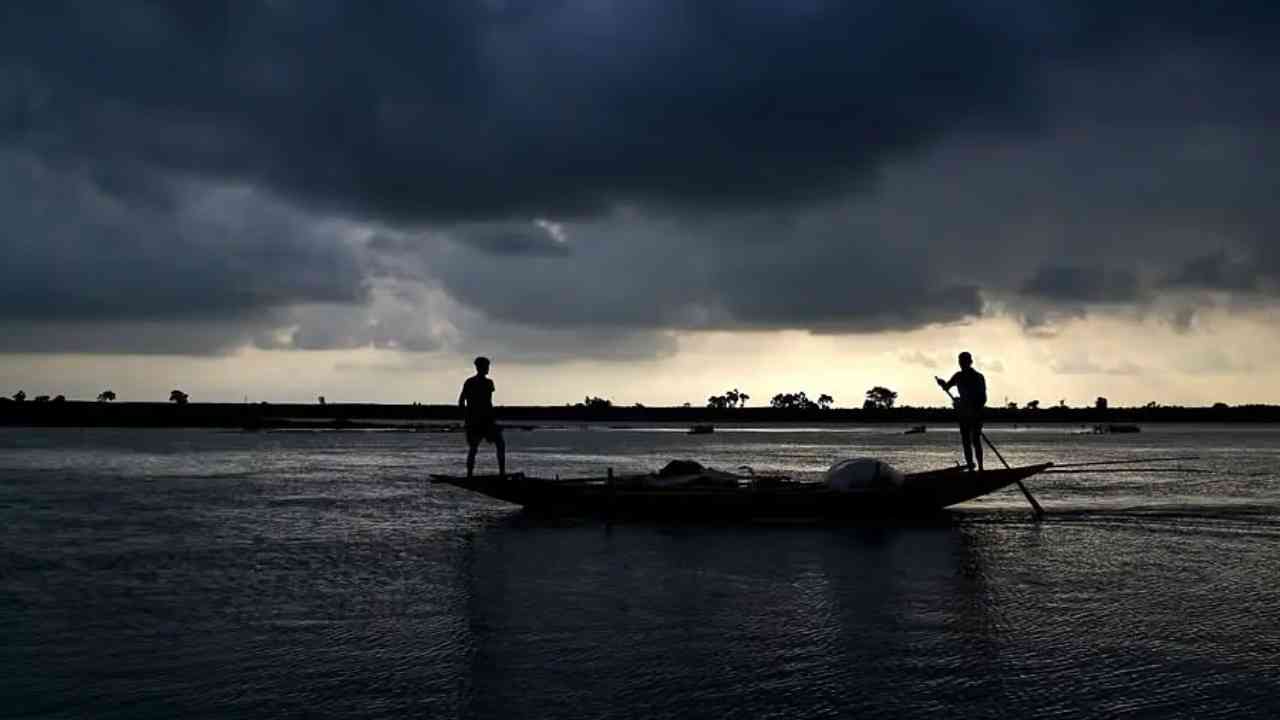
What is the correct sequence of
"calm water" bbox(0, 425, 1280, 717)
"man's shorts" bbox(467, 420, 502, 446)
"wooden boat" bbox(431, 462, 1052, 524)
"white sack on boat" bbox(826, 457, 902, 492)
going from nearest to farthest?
1. "calm water" bbox(0, 425, 1280, 717)
2. "wooden boat" bbox(431, 462, 1052, 524)
3. "white sack on boat" bbox(826, 457, 902, 492)
4. "man's shorts" bbox(467, 420, 502, 446)

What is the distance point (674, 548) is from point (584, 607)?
4718mm

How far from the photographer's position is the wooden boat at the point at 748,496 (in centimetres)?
1819

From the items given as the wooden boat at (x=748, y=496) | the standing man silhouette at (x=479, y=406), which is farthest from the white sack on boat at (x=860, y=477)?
the standing man silhouette at (x=479, y=406)

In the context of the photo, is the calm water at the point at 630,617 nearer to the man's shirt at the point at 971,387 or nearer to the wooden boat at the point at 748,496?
the wooden boat at the point at 748,496

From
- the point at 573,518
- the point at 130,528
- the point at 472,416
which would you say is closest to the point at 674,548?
the point at 573,518

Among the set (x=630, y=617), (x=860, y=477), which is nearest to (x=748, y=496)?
(x=860, y=477)

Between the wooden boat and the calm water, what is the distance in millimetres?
689

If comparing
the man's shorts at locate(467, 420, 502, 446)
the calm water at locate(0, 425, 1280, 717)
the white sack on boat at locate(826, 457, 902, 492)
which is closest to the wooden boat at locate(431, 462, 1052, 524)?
the white sack on boat at locate(826, 457, 902, 492)

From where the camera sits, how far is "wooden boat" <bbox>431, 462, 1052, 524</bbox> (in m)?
18.2

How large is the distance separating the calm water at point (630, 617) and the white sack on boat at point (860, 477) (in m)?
1.38

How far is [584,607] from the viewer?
402 inches

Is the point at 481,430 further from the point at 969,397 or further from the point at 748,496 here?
the point at 969,397

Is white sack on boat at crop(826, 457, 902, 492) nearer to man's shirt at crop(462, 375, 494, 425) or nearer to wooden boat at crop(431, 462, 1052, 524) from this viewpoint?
wooden boat at crop(431, 462, 1052, 524)

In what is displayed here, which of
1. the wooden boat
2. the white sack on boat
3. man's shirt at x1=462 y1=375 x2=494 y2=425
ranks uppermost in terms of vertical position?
man's shirt at x1=462 y1=375 x2=494 y2=425
